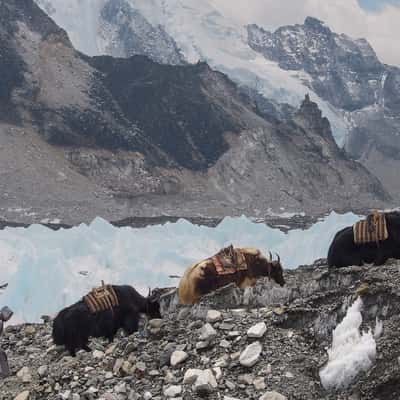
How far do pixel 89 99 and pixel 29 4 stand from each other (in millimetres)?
25295

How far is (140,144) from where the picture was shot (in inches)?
5217

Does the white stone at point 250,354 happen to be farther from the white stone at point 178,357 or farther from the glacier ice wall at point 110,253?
the glacier ice wall at point 110,253

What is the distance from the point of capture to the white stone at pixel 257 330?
7.82 m

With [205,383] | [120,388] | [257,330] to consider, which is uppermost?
[257,330]

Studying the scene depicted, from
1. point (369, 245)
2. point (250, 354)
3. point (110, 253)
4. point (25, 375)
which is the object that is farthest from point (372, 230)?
point (110, 253)

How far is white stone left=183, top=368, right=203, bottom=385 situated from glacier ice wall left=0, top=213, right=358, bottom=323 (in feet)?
63.6

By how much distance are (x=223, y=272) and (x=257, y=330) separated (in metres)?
2.89

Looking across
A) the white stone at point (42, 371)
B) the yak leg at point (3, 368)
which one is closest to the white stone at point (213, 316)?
the white stone at point (42, 371)

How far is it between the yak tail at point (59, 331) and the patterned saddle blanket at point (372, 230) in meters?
4.75

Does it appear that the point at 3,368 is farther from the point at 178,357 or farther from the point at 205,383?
the point at 205,383

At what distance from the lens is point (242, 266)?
10977 millimetres

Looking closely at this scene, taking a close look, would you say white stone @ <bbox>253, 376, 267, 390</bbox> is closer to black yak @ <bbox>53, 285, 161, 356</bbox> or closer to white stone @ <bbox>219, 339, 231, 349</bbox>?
white stone @ <bbox>219, 339, 231, 349</bbox>

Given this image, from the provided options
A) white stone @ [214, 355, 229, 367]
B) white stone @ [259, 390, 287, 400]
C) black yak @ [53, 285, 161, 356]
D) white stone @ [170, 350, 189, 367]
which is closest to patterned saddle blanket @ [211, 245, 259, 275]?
black yak @ [53, 285, 161, 356]

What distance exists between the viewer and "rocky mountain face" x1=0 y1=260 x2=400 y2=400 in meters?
6.84
